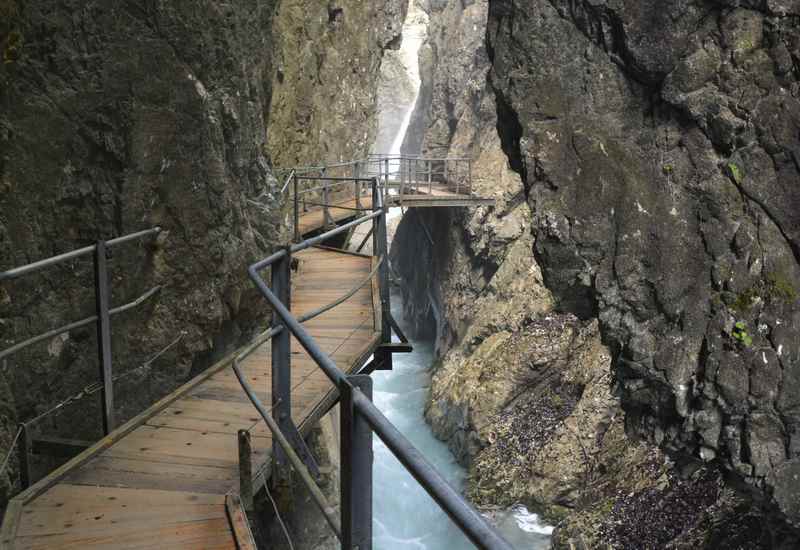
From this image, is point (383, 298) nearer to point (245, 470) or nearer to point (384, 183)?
point (245, 470)

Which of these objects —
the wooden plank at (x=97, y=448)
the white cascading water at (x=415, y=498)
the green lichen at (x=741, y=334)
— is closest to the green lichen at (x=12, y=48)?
the wooden plank at (x=97, y=448)

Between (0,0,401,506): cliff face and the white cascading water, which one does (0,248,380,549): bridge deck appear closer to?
(0,0,401,506): cliff face

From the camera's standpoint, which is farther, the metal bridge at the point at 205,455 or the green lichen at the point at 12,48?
the green lichen at the point at 12,48

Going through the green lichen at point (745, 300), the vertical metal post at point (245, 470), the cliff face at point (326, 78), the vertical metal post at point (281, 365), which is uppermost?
the cliff face at point (326, 78)

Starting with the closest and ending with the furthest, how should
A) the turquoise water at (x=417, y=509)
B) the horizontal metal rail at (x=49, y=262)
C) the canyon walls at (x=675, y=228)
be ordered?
1. the horizontal metal rail at (x=49, y=262)
2. the canyon walls at (x=675, y=228)
3. the turquoise water at (x=417, y=509)

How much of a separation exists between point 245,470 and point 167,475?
61cm

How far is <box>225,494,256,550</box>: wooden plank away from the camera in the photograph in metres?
2.68

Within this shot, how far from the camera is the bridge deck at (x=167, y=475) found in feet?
9.32

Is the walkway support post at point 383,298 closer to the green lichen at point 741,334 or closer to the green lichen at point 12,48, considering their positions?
the green lichen at point 12,48

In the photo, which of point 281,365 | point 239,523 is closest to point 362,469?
point 239,523

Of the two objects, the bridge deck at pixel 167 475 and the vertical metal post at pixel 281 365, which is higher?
the vertical metal post at pixel 281 365

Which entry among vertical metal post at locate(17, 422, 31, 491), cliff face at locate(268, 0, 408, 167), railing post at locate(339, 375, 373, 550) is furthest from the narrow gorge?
railing post at locate(339, 375, 373, 550)

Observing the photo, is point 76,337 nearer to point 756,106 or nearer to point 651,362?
point 651,362

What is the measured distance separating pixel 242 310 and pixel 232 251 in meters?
0.70
